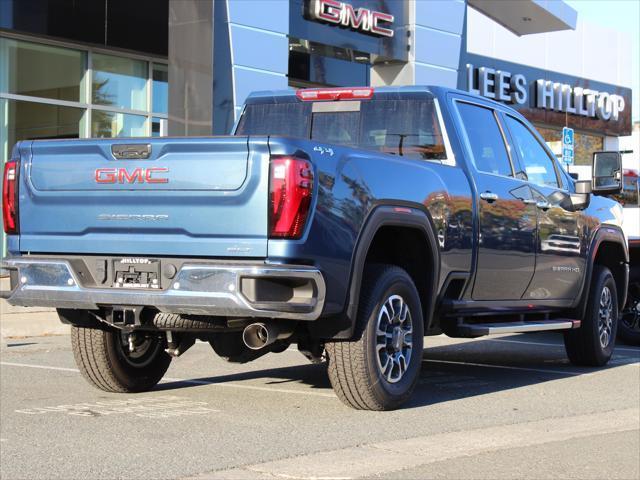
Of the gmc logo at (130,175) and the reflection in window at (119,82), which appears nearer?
the gmc logo at (130,175)

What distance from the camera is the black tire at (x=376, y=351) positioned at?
670 centimetres

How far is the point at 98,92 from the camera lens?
61.7 ft

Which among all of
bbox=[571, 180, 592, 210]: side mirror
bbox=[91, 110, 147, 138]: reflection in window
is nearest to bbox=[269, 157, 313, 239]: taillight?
bbox=[571, 180, 592, 210]: side mirror

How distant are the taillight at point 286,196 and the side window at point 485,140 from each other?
241cm

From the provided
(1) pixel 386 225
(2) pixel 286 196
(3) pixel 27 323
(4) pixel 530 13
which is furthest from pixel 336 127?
(4) pixel 530 13

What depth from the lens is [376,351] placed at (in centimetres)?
677

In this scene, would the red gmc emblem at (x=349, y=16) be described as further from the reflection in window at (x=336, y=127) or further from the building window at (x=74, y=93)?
the reflection in window at (x=336, y=127)

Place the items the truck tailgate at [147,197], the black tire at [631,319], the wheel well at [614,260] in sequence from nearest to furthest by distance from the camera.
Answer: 1. the truck tailgate at [147,197]
2. the wheel well at [614,260]
3. the black tire at [631,319]

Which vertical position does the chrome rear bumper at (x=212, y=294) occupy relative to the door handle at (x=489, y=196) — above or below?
below

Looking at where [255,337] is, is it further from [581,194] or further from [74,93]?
[74,93]

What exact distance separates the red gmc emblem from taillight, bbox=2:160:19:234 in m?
12.9

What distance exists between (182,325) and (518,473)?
2.31m

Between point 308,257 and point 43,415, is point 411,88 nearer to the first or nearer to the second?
point 308,257

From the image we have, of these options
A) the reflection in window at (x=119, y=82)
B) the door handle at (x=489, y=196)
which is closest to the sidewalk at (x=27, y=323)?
the reflection in window at (x=119, y=82)
